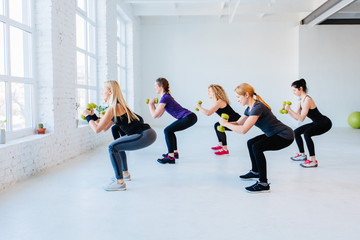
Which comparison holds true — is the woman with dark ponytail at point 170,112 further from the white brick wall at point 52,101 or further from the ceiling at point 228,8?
the ceiling at point 228,8

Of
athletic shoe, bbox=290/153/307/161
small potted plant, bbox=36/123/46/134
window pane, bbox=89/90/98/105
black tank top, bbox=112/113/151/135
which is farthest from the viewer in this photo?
window pane, bbox=89/90/98/105

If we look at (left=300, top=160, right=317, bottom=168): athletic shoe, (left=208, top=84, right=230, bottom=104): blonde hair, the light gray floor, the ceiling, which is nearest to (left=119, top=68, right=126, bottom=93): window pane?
the ceiling

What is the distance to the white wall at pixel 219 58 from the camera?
38.5 ft

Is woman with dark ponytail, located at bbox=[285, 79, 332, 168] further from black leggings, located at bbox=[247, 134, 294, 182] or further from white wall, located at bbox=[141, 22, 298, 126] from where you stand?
white wall, located at bbox=[141, 22, 298, 126]

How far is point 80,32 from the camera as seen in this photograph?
637 cm

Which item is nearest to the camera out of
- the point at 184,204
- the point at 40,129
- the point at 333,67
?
the point at 184,204

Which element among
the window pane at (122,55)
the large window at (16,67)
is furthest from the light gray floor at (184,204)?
the window pane at (122,55)

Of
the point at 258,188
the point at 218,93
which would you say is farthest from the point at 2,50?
the point at 258,188

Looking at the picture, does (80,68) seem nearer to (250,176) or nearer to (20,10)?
(20,10)

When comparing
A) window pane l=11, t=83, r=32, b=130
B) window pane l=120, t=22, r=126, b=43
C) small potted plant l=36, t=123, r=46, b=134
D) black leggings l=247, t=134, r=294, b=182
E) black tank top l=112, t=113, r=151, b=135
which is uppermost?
window pane l=120, t=22, r=126, b=43

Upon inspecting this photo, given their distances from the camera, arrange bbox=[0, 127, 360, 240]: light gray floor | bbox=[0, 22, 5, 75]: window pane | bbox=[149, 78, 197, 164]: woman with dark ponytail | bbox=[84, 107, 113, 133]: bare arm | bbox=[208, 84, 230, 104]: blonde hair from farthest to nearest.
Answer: bbox=[208, 84, 230, 104]: blonde hair, bbox=[149, 78, 197, 164]: woman with dark ponytail, bbox=[0, 22, 5, 75]: window pane, bbox=[84, 107, 113, 133]: bare arm, bbox=[0, 127, 360, 240]: light gray floor

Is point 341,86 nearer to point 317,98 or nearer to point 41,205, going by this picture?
point 317,98

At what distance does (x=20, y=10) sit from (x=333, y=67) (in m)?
9.74

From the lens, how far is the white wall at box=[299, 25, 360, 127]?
37.1 ft
